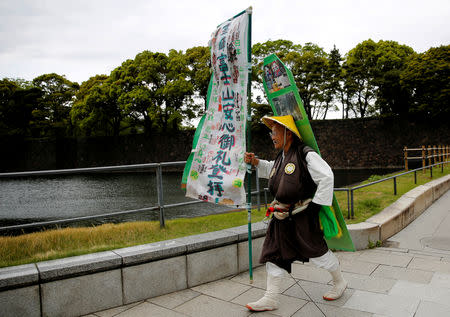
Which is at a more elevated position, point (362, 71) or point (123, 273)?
point (362, 71)

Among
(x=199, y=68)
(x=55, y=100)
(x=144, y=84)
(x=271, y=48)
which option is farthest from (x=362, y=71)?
(x=55, y=100)

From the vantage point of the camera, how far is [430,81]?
25656 mm

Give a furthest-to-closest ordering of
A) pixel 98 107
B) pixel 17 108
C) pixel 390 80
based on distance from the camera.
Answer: pixel 17 108
pixel 98 107
pixel 390 80

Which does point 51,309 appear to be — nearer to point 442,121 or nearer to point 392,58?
point 442,121

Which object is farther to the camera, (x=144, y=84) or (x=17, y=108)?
(x=17, y=108)

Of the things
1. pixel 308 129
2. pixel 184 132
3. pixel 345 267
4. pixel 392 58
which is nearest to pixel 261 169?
pixel 308 129

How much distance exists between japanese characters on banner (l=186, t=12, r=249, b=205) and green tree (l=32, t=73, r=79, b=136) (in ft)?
137

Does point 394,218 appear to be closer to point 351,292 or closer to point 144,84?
point 351,292

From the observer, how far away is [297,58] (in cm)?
3045

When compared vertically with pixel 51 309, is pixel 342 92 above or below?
above

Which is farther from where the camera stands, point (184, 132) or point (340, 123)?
point (184, 132)

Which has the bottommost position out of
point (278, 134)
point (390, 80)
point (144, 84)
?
point (278, 134)

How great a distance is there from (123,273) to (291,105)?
2165 millimetres

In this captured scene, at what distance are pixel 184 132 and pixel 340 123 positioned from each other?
627 inches
